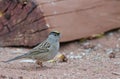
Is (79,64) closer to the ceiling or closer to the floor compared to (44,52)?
closer to the floor

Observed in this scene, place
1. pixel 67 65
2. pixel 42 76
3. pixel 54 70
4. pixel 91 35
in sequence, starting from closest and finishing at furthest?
pixel 42 76 → pixel 54 70 → pixel 67 65 → pixel 91 35

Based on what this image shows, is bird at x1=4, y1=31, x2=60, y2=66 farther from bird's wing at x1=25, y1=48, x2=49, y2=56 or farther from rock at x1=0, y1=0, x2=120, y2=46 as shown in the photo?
rock at x1=0, y1=0, x2=120, y2=46

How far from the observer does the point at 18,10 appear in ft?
31.5

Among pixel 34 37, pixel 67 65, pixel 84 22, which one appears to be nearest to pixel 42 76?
pixel 67 65

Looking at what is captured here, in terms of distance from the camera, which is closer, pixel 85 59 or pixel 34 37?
pixel 85 59

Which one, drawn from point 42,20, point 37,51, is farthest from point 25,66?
point 42,20

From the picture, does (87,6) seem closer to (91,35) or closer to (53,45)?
(91,35)

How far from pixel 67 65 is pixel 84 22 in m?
2.11

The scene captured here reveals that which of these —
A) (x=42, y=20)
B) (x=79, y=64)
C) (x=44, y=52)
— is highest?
(x=42, y=20)

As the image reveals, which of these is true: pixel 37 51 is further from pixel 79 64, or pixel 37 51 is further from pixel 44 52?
pixel 79 64

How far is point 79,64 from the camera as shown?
8328mm

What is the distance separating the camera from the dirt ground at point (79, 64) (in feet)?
23.6

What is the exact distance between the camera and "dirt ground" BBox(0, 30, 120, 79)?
23.6 feet

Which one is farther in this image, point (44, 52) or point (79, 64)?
point (79, 64)
